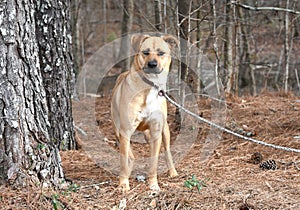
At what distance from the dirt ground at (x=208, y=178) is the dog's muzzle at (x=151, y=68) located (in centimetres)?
96

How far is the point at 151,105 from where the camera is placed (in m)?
3.97

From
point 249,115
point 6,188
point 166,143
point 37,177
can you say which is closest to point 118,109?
point 166,143

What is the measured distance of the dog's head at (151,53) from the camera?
3.91 meters

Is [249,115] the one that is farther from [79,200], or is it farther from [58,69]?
[79,200]

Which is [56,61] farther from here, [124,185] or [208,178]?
[208,178]

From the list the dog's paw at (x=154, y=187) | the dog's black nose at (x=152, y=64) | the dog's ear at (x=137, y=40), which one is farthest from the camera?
the dog's ear at (x=137, y=40)

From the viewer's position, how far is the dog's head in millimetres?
3914

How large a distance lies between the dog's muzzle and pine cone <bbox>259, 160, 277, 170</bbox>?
1.38 meters

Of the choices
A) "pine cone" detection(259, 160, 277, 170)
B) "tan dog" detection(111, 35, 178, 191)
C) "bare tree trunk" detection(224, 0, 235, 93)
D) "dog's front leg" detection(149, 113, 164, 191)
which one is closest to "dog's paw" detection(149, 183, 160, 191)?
"tan dog" detection(111, 35, 178, 191)

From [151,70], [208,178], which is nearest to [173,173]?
[208,178]

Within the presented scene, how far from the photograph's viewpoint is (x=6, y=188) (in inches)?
130

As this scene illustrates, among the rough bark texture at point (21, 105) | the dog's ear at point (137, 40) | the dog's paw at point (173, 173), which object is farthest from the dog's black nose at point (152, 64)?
the dog's paw at point (173, 173)

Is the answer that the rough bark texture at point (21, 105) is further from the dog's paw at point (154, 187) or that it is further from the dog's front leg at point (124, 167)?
the dog's paw at point (154, 187)

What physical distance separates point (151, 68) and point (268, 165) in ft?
4.82
